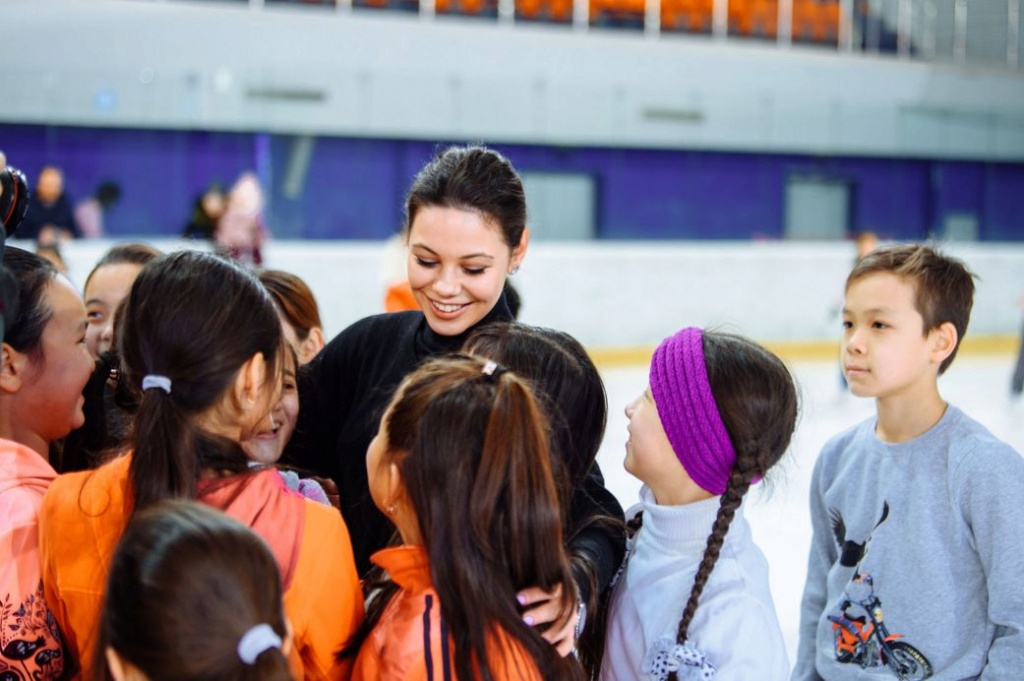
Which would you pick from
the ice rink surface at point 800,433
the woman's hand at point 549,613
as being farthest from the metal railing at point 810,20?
the woman's hand at point 549,613

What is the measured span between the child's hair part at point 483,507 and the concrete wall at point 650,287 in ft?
28.8

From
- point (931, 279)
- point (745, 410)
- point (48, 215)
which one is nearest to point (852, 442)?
point (931, 279)

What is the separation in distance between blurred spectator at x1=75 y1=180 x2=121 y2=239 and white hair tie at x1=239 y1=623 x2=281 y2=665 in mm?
12509

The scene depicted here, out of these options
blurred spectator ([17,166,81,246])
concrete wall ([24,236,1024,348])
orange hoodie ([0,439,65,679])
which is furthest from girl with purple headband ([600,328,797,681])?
blurred spectator ([17,166,81,246])

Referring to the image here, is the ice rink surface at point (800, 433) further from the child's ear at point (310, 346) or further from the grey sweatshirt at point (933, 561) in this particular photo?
the child's ear at point (310, 346)

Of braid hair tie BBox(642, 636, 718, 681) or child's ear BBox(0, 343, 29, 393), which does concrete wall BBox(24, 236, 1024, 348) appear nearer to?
child's ear BBox(0, 343, 29, 393)

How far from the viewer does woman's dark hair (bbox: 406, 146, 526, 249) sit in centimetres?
209

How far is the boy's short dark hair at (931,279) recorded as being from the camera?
2375 mm

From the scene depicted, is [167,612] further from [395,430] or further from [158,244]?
[158,244]

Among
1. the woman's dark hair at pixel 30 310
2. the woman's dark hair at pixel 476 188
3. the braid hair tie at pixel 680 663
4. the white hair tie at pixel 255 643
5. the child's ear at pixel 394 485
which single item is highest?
the woman's dark hair at pixel 476 188

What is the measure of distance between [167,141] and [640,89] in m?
5.94

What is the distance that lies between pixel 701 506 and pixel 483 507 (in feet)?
1.76

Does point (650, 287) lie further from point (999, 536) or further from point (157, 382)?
point (157, 382)

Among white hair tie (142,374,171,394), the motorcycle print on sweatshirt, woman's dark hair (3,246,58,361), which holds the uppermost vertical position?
woman's dark hair (3,246,58,361)
